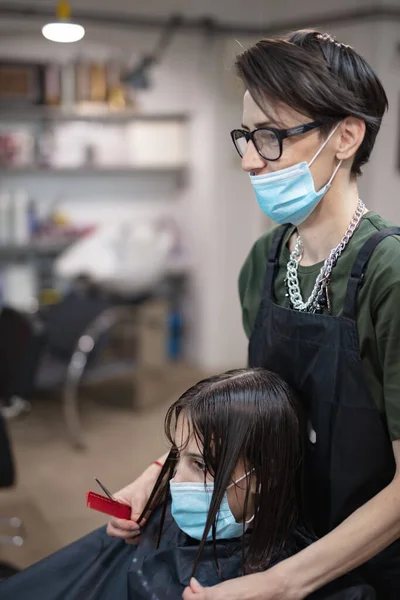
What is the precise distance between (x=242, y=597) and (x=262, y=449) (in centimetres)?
21

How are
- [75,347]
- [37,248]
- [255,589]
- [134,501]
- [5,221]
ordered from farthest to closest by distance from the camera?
[37,248] → [5,221] → [75,347] → [134,501] → [255,589]

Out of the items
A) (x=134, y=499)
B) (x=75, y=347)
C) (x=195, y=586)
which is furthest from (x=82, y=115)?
(x=195, y=586)

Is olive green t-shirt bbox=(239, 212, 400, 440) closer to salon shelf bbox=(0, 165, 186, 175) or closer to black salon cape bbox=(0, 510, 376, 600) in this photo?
black salon cape bbox=(0, 510, 376, 600)

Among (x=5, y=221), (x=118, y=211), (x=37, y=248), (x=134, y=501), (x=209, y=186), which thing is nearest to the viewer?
(x=134, y=501)

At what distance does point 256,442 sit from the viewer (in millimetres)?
1126

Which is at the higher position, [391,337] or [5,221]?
[5,221]

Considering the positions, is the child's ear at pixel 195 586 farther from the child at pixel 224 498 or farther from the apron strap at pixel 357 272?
the apron strap at pixel 357 272

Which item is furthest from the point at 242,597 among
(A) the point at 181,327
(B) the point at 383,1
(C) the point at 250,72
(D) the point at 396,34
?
(A) the point at 181,327

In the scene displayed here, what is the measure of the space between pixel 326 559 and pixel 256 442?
0.63ft

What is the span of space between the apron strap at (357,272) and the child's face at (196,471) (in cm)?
28

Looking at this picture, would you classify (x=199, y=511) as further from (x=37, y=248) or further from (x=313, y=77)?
(x=37, y=248)

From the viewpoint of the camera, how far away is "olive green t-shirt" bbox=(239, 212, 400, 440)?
1.05 meters

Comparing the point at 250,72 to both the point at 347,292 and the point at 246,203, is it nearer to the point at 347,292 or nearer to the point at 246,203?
the point at 347,292

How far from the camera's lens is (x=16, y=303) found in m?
4.65
